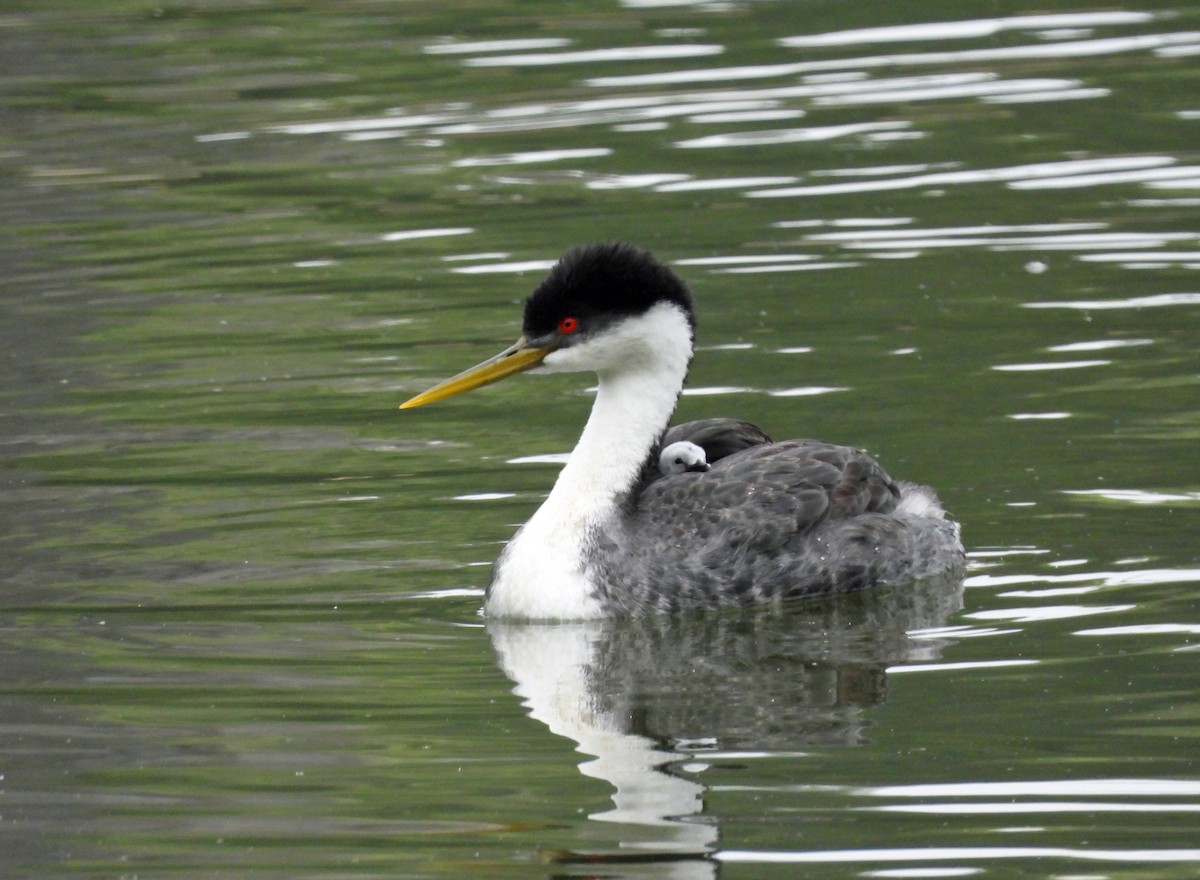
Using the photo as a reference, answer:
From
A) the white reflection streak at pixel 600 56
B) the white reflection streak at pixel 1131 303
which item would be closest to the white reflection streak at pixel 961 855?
the white reflection streak at pixel 1131 303

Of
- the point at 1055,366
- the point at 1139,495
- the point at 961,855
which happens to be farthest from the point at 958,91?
the point at 961,855

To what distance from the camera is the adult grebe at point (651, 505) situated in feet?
31.5

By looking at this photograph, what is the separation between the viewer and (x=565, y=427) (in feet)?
40.5

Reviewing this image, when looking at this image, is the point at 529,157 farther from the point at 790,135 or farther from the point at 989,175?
the point at 989,175

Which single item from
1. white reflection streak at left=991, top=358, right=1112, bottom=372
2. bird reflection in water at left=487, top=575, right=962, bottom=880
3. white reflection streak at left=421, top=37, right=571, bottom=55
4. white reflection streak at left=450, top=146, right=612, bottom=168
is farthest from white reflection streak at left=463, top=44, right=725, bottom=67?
bird reflection in water at left=487, top=575, right=962, bottom=880

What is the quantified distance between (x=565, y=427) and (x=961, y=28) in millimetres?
10839

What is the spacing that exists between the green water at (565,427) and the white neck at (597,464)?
16cm

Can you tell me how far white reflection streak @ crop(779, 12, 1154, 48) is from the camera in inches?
851

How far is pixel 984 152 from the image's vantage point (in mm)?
17641

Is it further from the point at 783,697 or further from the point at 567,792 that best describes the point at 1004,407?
the point at 567,792

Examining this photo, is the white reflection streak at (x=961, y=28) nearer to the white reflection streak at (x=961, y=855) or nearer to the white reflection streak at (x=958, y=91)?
the white reflection streak at (x=958, y=91)

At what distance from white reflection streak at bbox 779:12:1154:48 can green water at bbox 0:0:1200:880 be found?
0.10 m

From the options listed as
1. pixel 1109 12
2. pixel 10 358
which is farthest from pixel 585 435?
pixel 1109 12

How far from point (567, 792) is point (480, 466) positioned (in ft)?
14.2
